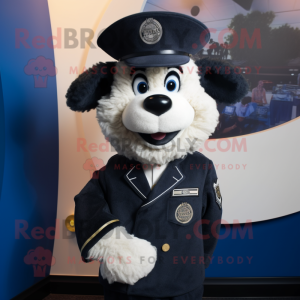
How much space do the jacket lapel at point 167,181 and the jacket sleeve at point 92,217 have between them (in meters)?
0.13

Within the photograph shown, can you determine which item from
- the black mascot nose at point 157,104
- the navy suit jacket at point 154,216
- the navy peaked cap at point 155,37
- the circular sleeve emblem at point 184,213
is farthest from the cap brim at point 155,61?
the circular sleeve emblem at point 184,213

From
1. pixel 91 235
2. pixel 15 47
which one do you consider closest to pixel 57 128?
pixel 15 47

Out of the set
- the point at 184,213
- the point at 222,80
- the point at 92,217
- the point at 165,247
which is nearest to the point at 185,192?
the point at 184,213

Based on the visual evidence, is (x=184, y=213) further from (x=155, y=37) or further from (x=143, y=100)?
(x=155, y=37)

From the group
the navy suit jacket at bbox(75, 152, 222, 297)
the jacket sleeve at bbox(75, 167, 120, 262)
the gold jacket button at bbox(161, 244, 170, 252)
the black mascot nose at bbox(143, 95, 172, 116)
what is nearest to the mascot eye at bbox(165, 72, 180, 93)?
the black mascot nose at bbox(143, 95, 172, 116)

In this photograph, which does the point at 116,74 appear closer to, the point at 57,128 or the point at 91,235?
the point at 91,235

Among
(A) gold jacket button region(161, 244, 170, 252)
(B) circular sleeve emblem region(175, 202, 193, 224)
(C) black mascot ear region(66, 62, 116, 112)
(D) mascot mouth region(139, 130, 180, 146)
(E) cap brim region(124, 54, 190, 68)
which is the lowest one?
(A) gold jacket button region(161, 244, 170, 252)

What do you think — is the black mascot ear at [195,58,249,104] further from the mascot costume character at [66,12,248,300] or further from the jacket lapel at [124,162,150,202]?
the jacket lapel at [124,162,150,202]

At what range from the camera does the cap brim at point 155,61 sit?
32.3 inches

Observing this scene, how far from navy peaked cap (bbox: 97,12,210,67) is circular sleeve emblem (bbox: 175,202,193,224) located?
0.43 metres

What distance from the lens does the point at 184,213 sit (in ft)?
2.97

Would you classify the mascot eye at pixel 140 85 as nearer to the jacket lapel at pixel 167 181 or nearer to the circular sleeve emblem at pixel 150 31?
the circular sleeve emblem at pixel 150 31

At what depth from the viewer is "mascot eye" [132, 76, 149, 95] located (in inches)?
35.0

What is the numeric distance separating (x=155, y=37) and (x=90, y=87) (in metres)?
0.25
